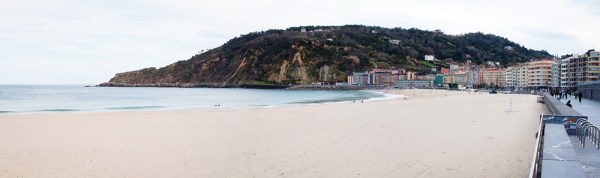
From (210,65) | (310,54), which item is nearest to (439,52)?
(310,54)

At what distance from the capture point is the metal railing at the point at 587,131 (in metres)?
8.94

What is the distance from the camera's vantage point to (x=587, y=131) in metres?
9.97

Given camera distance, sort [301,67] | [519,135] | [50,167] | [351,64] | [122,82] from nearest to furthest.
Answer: [50,167] < [519,135] < [301,67] < [351,64] < [122,82]

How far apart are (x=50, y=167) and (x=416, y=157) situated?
7416 millimetres

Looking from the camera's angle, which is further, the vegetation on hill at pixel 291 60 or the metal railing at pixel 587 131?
the vegetation on hill at pixel 291 60

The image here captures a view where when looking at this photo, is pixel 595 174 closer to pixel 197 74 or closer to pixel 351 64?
pixel 351 64

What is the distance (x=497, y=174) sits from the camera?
846 centimetres

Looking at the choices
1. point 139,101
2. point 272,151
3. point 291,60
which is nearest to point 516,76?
point 291,60

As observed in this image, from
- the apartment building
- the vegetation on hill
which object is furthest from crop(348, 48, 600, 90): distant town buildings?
the vegetation on hill

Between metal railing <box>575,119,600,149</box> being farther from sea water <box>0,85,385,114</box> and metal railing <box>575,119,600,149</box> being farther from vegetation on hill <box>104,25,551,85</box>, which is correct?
vegetation on hill <box>104,25,551,85</box>

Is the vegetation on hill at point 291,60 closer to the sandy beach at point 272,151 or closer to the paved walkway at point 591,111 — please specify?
the paved walkway at point 591,111

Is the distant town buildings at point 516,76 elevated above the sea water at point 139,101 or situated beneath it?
elevated above

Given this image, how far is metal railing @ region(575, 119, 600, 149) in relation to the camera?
8.94m

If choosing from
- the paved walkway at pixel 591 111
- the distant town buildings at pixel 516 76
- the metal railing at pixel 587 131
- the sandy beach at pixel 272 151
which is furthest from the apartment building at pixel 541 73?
the metal railing at pixel 587 131
